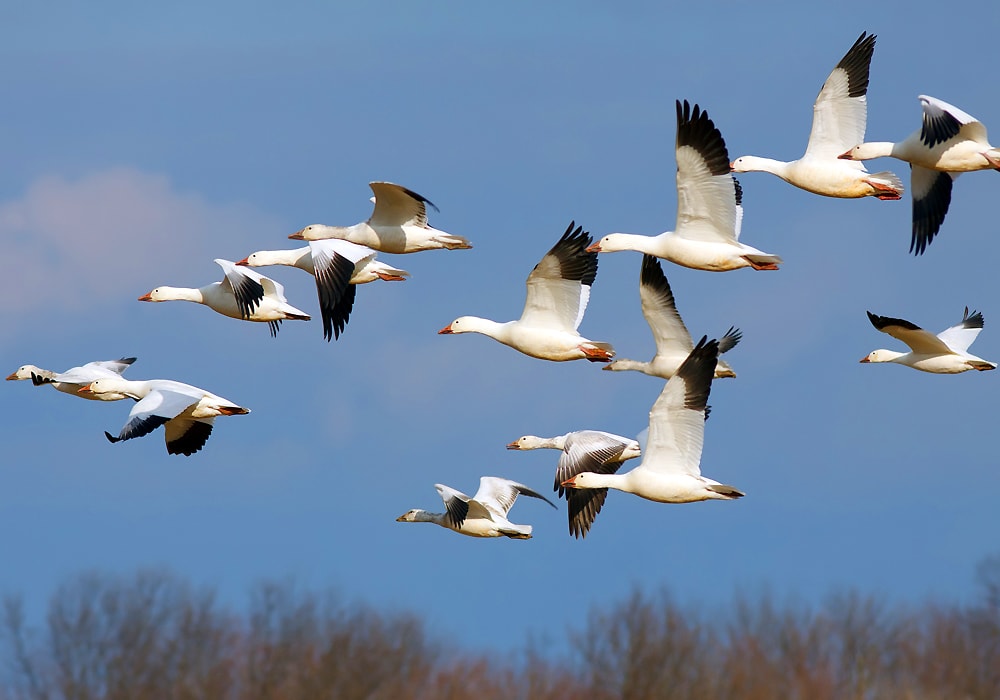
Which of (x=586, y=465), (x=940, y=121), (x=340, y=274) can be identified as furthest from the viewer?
(x=586, y=465)

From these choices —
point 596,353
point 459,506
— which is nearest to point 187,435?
point 459,506

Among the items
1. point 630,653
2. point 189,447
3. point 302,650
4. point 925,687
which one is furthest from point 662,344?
point 925,687

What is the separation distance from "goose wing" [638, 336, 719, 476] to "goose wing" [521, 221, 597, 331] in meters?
2.44

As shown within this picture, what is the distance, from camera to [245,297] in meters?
18.4

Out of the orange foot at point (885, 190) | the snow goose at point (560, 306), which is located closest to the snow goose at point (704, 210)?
the snow goose at point (560, 306)

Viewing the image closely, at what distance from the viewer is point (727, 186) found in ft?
52.9

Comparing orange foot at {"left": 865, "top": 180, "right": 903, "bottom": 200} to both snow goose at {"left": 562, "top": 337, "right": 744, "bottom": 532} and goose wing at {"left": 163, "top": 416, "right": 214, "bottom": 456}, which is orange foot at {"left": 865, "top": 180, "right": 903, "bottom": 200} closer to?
snow goose at {"left": 562, "top": 337, "right": 744, "bottom": 532}

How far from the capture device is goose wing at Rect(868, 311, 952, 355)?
58.1ft

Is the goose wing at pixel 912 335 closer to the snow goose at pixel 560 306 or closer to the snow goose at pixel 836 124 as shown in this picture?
the snow goose at pixel 836 124

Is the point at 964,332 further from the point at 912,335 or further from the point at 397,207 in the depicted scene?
the point at 397,207

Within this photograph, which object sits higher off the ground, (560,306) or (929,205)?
(929,205)

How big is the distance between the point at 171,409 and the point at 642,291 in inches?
218

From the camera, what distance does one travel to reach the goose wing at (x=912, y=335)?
17.7 metres

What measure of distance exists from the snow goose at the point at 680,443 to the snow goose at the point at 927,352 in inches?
134
